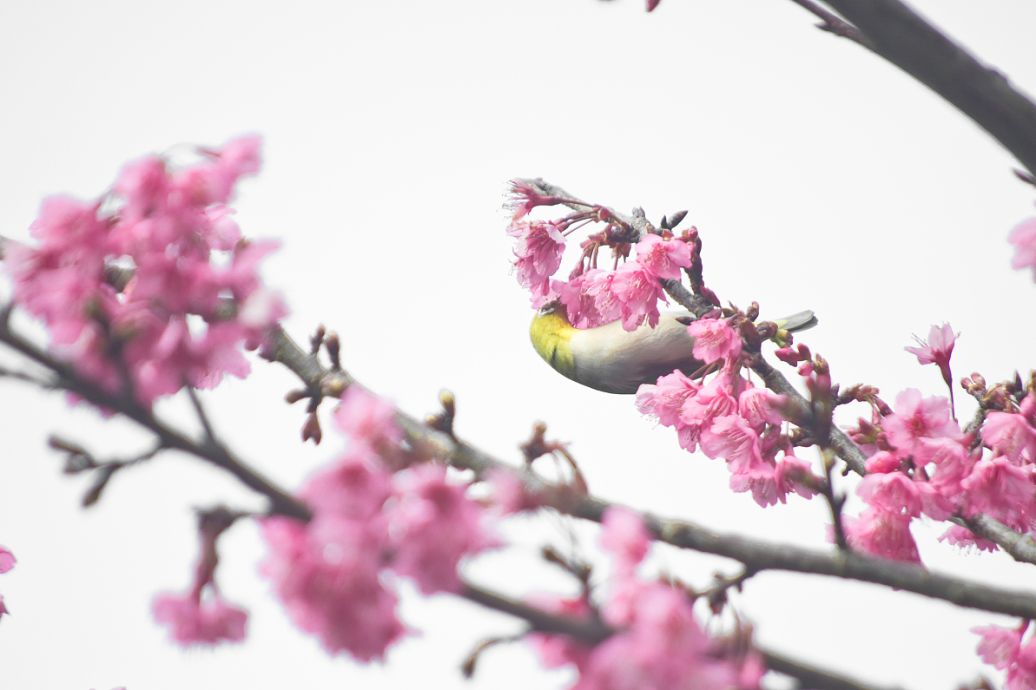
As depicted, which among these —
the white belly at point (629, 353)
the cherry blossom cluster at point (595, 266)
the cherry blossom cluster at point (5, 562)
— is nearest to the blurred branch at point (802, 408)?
the cherry blossom cluster at point (595, 266)

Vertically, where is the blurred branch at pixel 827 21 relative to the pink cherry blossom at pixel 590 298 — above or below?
above

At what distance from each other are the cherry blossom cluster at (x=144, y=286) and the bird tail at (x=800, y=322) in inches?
92.5

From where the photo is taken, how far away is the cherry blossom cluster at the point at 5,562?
2.81 metres

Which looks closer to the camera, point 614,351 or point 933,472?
point 933,472

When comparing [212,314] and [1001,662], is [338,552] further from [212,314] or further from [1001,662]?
[1001,662]

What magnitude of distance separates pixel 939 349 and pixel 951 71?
64.7 inches

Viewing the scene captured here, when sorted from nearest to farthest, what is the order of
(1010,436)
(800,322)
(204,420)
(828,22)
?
(204,420) < (828,22) < (1010,436) < (800,322)

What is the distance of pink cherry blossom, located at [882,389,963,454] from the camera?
2674 mm

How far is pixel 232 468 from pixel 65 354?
1.06ft

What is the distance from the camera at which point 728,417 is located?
3.04 metres

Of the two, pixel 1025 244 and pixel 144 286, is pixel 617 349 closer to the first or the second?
pixel 1025 244

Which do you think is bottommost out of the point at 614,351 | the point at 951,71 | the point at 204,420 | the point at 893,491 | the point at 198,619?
the point at 614,351

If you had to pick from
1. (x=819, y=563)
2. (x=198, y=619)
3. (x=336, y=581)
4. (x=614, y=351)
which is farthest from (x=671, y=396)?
(x=336, y=581)

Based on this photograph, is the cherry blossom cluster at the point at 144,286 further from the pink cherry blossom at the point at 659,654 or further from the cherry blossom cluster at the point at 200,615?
the pink cherry blossom at the point at 659,654
